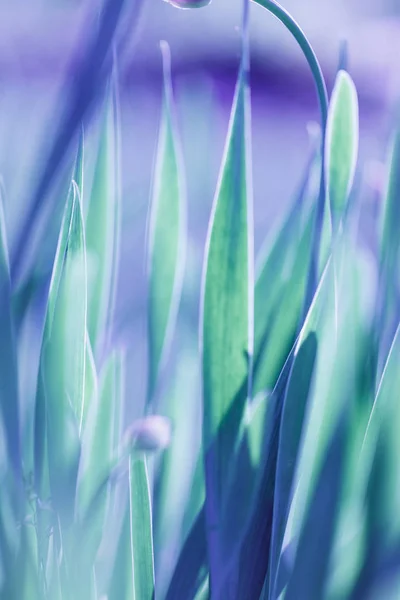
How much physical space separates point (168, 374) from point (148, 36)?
367 millimetres

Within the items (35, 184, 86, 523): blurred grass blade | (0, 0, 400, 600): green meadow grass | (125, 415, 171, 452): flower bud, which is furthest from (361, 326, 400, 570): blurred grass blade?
(35, 184, 86, 523): blurred grass blade

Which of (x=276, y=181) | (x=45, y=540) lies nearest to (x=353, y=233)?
(x=276, y=181)

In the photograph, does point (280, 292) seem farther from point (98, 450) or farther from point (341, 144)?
point (98, 450)

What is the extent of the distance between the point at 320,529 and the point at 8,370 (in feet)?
1.31

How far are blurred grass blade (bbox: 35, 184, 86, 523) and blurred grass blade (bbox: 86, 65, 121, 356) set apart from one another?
30mm

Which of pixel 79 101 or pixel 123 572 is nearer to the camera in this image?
pixel 79 101

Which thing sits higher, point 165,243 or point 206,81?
point 206,81

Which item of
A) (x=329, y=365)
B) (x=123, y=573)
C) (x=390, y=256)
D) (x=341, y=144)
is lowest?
(x=123, y=573)

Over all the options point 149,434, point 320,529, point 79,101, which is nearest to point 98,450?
point 149,434

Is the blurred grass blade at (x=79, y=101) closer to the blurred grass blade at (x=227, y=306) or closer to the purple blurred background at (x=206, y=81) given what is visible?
the purple blurred background at (x=206, y=81)

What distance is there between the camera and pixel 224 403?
0.72m

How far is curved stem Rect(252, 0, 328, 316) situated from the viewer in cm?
66

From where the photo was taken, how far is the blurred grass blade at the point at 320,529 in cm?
74

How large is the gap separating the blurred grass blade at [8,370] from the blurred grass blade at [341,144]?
0.36 m
